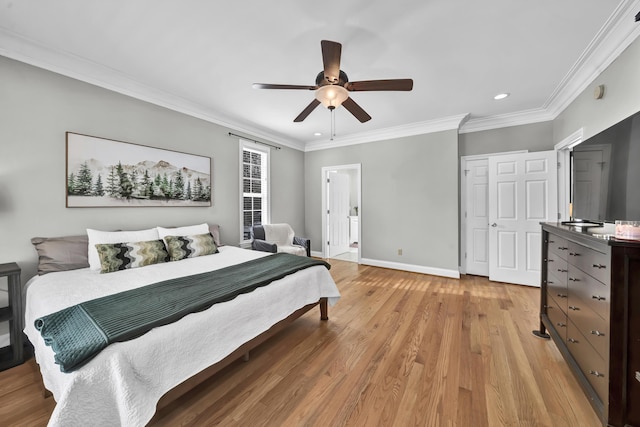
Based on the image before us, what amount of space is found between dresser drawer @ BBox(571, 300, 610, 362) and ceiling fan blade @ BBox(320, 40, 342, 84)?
7.37 feet

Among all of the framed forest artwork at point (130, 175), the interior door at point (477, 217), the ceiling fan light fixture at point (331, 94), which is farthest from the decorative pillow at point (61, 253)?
the interior door at point (477, 217)

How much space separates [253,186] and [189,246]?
1.98m

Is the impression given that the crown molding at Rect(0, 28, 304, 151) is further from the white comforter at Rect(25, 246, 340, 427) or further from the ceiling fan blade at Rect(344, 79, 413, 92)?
the ceiling fan blade at Rect(344, 79, 413, 92)

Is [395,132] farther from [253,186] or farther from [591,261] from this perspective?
[591,261]

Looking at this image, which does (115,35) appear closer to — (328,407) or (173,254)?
(173,254)

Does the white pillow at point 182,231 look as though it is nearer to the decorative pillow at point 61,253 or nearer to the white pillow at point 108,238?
the white pillow at point 108,238

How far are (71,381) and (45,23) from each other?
265 centimetres

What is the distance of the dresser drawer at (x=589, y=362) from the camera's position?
1.27 m

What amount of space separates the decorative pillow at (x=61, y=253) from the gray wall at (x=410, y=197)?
4.11 m

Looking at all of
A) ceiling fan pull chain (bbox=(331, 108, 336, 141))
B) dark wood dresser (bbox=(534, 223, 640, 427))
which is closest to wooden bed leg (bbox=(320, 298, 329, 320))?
dark wood dresser (bbox=(534, 223, 640, 427))

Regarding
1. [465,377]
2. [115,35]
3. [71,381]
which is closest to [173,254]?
[71,381]

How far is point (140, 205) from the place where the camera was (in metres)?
2.97

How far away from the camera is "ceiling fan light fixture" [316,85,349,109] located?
2018 mm

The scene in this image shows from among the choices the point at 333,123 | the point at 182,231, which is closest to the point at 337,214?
the point at 333,123
